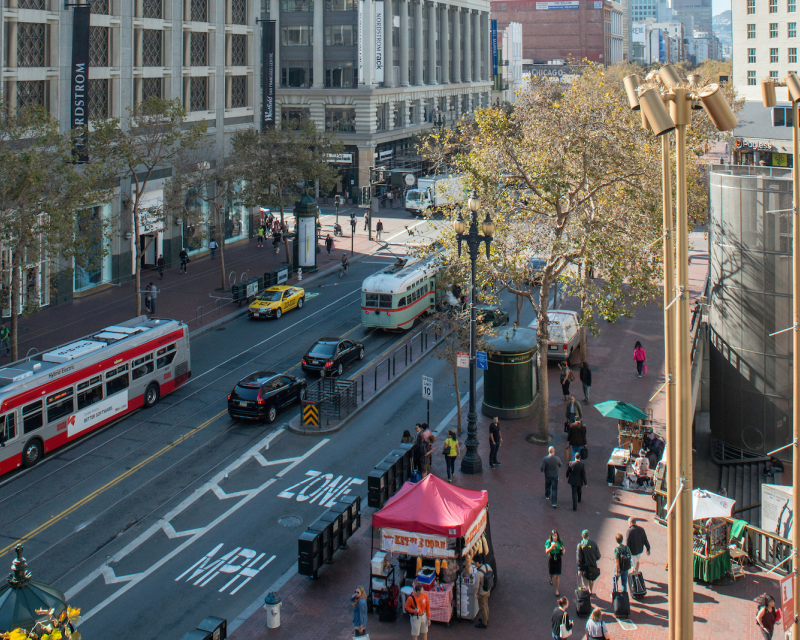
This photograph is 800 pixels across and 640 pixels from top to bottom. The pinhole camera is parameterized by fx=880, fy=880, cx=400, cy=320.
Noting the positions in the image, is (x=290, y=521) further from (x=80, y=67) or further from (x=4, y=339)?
(x=80, y=67)

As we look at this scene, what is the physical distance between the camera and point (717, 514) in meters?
18.4

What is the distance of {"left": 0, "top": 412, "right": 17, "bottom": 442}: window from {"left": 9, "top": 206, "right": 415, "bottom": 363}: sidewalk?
41.2ft

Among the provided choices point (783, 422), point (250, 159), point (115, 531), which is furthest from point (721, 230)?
point (250, 159)

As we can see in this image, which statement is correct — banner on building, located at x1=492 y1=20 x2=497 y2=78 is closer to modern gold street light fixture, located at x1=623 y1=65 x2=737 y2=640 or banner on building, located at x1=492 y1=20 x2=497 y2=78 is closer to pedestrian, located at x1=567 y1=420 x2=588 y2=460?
pedestrian, located at x1=567 y1=420 x2=588 y2=460

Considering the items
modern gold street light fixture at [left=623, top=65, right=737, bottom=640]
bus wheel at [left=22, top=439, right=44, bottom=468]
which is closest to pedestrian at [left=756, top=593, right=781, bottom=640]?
modern gold street light fixture at [left=623, top=65, right=737, bottom=640]

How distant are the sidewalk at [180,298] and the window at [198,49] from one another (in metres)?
12.7

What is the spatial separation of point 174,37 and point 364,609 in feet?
149

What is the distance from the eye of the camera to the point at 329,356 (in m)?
35.4

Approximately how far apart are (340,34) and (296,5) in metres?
5.19

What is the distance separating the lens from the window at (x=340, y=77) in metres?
85.5

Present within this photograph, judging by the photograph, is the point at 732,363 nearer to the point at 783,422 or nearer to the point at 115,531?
the point at 783,422

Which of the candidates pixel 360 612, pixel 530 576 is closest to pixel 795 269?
pixel 360 612

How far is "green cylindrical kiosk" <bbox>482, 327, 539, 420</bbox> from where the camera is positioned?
30172mm

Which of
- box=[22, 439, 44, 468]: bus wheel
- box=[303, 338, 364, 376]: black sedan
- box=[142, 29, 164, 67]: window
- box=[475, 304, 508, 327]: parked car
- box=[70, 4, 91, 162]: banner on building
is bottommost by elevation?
box=[22, 439, 44, 468]: bus wheel
